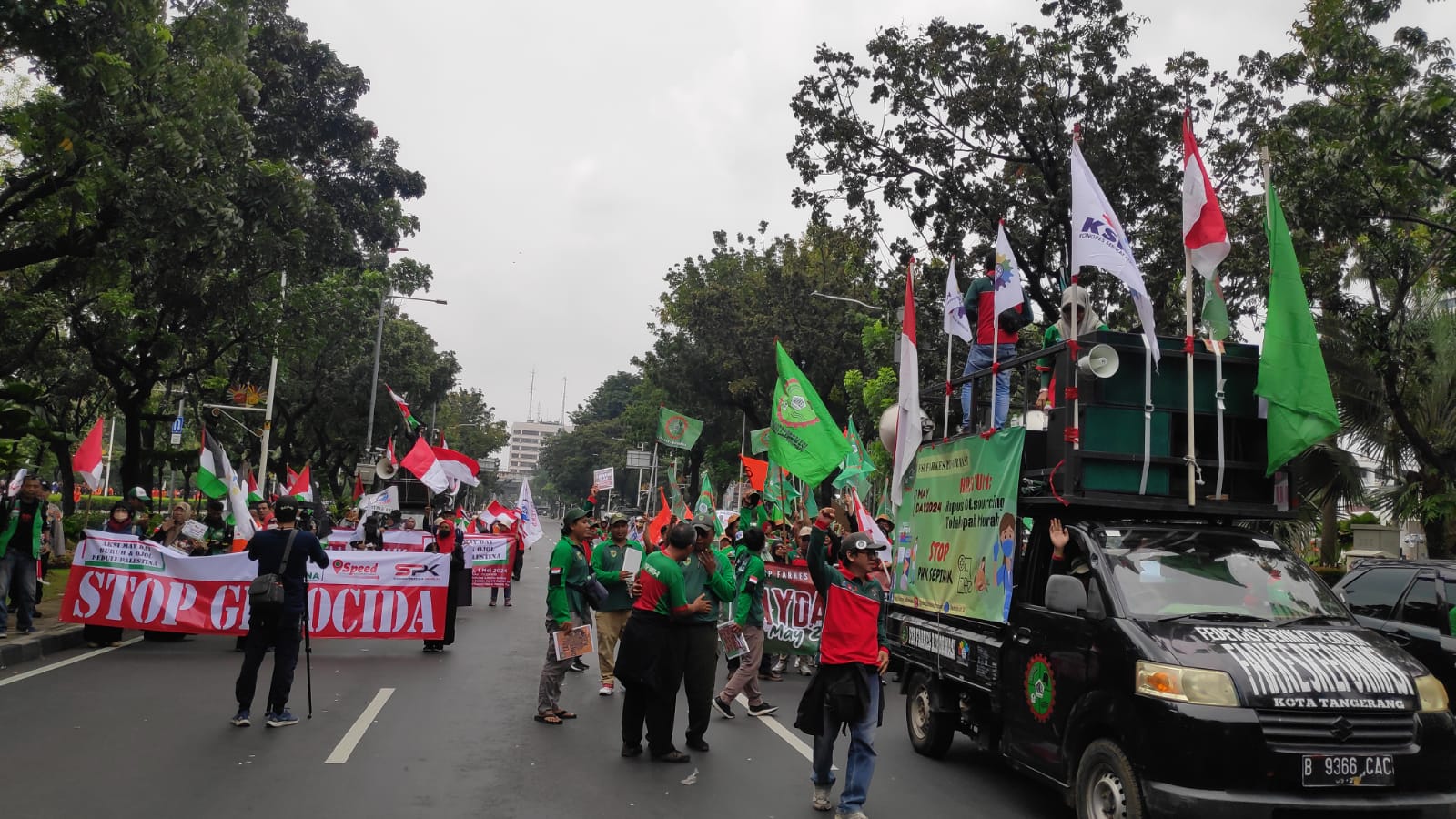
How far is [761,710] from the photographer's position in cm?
1007

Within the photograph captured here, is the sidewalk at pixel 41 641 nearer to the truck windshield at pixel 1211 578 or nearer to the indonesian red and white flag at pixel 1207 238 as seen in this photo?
the truck windshield at pixel 1211 578

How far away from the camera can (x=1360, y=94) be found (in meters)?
13.6

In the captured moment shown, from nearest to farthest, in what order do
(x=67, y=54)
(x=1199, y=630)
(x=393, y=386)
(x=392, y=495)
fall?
(x=1199, y=630)
(x=67, y=54)
(x=392, y=495)
(x=393, y=386)

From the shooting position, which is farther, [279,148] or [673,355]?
[673,355]

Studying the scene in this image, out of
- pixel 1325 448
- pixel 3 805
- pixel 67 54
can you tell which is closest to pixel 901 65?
pixel 1325 448

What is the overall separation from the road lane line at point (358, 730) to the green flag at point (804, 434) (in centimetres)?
→ 494

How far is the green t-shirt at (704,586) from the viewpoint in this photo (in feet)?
27.2

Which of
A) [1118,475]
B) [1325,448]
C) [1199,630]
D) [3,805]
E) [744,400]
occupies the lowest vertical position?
[3,805]

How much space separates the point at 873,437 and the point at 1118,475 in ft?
100

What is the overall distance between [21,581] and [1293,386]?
12747 millimetres

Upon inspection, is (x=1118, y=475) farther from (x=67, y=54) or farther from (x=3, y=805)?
(x=67, y=54)

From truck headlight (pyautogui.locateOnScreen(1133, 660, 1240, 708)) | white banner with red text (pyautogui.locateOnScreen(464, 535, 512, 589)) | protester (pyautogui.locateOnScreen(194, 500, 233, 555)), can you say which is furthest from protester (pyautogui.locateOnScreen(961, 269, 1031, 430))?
white banner with red text (pyautogui.locateOnScreen(464, 535, 512, 589))

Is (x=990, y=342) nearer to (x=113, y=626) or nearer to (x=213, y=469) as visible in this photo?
(x=113, y=626)

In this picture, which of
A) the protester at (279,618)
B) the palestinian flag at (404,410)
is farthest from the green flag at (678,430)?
the protester at (279,618)
